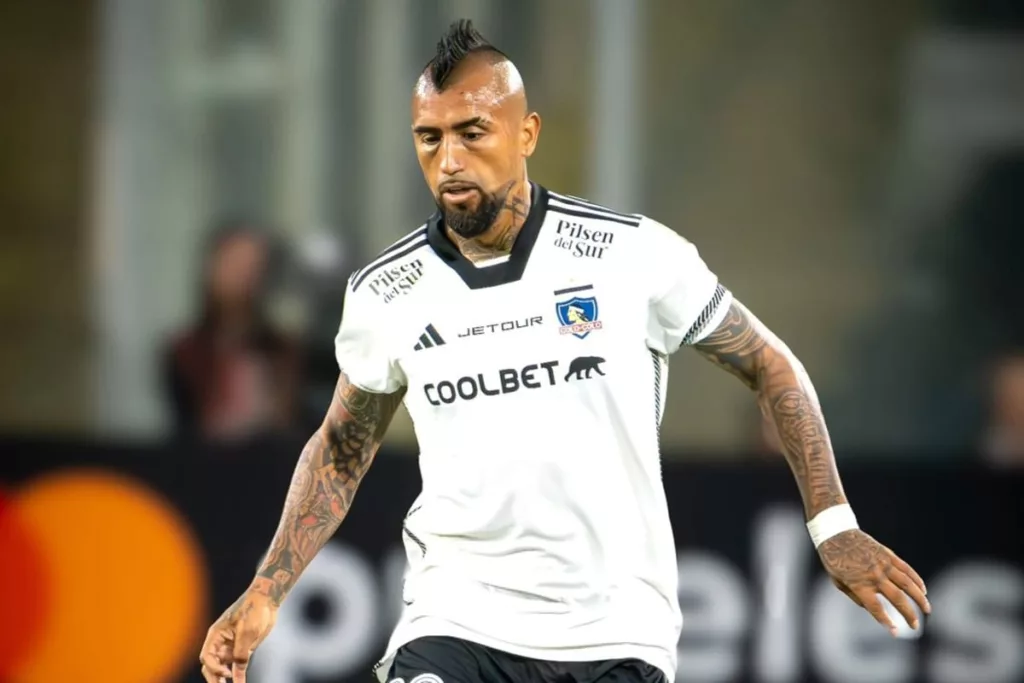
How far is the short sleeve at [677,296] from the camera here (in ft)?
14.6

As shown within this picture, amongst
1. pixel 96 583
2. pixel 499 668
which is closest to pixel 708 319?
pixel 499 668

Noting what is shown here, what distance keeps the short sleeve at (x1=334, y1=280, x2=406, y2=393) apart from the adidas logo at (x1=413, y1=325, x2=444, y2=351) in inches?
4.0

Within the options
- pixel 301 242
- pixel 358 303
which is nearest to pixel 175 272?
pixel 301 242

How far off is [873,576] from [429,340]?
3.89 feet

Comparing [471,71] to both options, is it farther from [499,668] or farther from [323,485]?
[499,668]

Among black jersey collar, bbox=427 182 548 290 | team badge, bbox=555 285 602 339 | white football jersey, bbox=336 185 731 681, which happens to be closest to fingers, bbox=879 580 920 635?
white football jersey, bbox=336 185 731 681

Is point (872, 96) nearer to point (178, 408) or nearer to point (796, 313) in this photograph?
point (796, 313)

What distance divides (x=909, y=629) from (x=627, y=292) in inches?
40.7

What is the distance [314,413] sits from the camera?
27.3 feet

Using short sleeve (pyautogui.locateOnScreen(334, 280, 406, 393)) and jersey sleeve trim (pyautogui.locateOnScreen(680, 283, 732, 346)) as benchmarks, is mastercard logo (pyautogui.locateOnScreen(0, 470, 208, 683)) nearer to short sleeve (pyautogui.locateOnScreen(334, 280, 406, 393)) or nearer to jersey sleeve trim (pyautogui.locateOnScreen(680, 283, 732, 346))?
short sleeve (pyautogui.locateOnScreen(334, 280, 406, 393))

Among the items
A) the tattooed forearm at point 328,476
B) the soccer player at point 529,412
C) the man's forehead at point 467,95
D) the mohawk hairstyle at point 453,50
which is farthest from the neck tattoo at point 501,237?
the tattooed forearm at point 328,476

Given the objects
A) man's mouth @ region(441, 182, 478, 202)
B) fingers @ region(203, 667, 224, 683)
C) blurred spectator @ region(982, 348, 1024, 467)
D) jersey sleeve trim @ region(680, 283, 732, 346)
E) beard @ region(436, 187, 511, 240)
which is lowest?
blurred spectator @ region(982, 348, 1024, 467)

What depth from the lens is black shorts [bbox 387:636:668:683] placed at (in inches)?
168

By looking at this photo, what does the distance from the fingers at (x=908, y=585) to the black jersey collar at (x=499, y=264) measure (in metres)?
1.12
